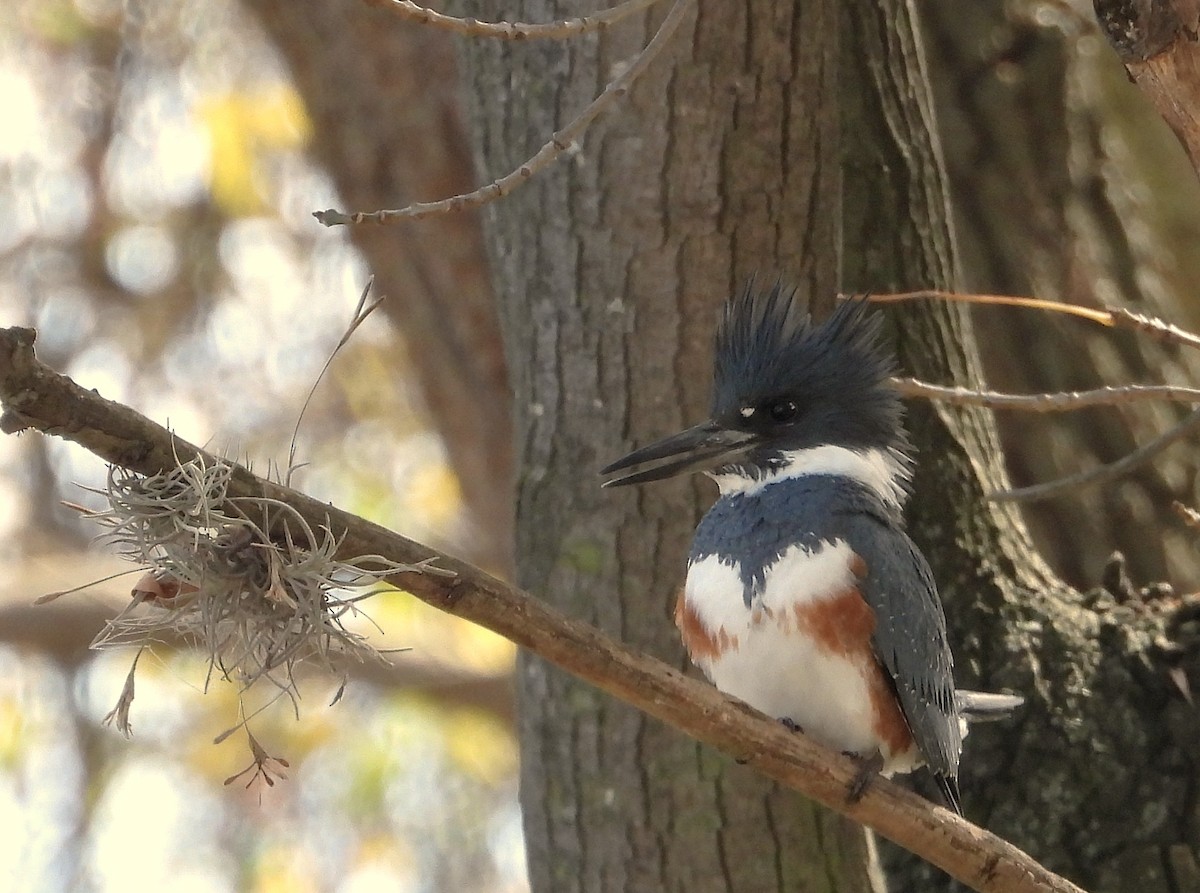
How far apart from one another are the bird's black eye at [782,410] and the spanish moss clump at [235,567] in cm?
102

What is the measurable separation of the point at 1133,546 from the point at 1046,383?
51 centimetres

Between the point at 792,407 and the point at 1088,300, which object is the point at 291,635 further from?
the point at 1088,300

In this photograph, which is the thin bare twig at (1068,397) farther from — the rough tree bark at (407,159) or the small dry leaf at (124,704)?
the rough tree bark at (407,159)

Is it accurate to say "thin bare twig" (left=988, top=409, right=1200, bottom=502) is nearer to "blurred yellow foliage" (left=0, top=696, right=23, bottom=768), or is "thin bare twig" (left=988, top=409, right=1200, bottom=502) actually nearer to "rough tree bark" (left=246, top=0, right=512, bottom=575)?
"rough tree bark" (left=246, top=0, right=512, bottom=575)

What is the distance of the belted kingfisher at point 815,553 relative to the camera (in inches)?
92.7

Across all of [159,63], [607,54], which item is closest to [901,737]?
[607,54]

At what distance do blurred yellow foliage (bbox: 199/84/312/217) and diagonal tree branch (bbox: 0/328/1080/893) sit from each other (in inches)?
174

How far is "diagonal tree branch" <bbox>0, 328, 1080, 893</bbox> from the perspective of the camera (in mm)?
1557

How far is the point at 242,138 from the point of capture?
5.99m

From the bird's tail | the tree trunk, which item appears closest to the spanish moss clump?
the tree trunk

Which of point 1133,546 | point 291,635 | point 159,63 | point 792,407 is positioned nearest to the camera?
point 291,635

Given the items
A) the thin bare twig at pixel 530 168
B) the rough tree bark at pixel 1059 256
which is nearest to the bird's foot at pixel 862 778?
the thin bare twig at pixel 530 168

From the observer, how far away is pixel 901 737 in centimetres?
245

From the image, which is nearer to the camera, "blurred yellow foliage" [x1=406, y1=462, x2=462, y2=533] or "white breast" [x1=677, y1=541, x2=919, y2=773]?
"white breast" [x1=677, y1=541, x2=919, y2=773]
